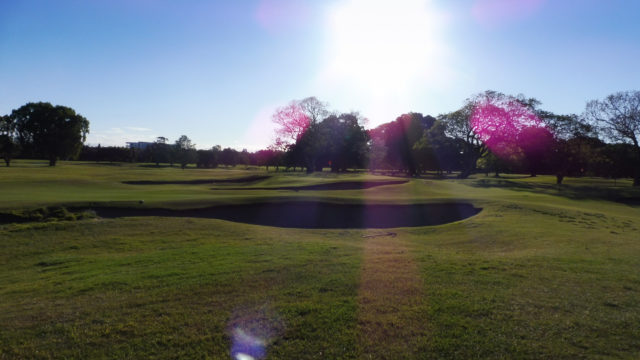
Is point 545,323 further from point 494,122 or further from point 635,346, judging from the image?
point 494,122

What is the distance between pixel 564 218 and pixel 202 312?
60.4 ft

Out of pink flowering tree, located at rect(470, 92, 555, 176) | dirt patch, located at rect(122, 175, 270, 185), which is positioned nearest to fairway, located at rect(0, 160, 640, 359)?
dirt patch, located at rect(122, 175, 270, 185)

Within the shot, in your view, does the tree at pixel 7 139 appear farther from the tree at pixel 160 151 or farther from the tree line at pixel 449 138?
the tree at pixel 160 151

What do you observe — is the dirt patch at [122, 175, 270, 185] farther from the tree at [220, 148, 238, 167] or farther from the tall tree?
the tree at [220, 148, 238, 167]

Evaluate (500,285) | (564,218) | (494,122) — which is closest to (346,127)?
(494,122)

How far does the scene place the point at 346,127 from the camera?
7281 centimetres

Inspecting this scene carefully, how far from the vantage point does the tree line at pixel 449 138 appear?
50.7 m

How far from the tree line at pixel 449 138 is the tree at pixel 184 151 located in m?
26.7

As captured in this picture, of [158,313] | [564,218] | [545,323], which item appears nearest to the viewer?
[545,323]

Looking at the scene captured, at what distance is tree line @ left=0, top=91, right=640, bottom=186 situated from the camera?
5066 centimetres

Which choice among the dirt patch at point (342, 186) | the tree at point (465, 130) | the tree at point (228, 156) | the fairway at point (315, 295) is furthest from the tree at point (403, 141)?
the fairway at point (315, 295)

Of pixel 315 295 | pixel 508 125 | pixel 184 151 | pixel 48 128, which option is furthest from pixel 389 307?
pixel 184 151

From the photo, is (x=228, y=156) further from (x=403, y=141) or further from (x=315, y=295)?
(x=315, y=295)

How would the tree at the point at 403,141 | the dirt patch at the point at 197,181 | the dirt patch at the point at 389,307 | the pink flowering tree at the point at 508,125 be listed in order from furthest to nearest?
the tree at the point at 403,141 < the pink flowering tree at the point at 508,125 < the dirt patch at the point at 197,181 < the dirt patch at the point at 389,307
